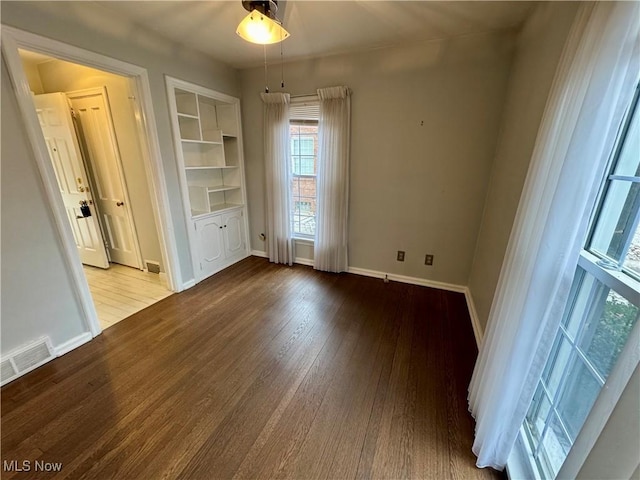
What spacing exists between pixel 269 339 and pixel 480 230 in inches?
91.1

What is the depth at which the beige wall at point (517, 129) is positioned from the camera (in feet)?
4.55

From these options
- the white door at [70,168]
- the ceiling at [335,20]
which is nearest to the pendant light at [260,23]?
the ceiling at [335,20]

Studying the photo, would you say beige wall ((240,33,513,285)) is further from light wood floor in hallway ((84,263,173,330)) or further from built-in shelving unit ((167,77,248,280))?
light wood floor in hallway ((84,263,173,330))

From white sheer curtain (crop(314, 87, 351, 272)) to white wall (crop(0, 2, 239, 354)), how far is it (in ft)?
5.75

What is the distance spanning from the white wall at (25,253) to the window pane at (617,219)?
306cm

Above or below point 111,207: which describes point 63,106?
above

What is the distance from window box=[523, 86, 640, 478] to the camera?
83 cm

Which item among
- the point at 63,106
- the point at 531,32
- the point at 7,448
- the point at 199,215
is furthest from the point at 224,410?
the point at 63,106

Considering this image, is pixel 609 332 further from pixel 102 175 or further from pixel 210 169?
pixel 102 175

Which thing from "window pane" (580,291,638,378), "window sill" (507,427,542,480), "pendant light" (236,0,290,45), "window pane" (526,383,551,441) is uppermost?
"pendant light" (236,0,290,45)

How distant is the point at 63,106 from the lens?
9.30ft

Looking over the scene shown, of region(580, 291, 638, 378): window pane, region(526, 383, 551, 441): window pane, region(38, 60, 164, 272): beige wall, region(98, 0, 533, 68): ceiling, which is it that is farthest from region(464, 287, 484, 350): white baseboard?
region(38, 60, 164, 272): beige wall

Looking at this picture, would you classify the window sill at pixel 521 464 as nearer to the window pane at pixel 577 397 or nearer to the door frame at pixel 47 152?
the window pane at pixel 577 397

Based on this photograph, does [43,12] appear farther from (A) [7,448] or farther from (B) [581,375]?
(B) [581,375]
